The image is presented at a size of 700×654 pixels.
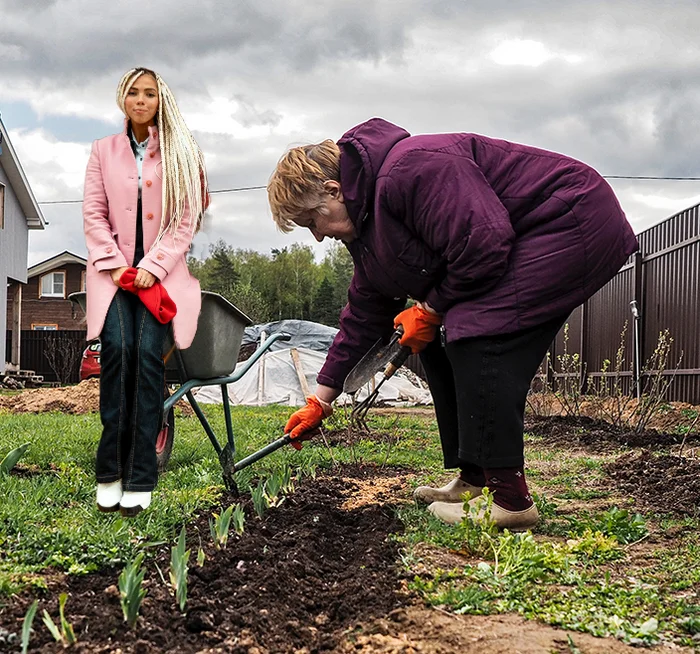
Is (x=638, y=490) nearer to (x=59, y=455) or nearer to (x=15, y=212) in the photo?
(x=59, y=455)

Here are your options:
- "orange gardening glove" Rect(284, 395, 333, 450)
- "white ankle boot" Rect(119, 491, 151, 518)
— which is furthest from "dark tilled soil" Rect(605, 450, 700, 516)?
"white ankle boot" Rect(119, 491, 151, 518)

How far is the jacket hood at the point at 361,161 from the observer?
2.64m

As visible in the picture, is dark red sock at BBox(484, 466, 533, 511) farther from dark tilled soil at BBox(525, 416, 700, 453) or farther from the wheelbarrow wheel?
dark tilled soil at BBox(525, 416, 700, 453)

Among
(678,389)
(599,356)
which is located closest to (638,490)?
(678,389)

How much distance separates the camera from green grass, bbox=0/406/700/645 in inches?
75.8

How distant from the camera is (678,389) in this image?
30.1ft

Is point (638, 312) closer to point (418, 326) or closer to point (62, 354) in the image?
point (418, 326)

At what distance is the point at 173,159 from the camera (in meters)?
3.13

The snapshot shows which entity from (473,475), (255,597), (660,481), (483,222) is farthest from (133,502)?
(660,481)

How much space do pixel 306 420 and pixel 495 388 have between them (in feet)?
2.83

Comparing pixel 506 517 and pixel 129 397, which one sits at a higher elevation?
pixel 129 397

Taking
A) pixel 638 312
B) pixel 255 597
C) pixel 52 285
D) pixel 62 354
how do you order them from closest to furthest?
pixel 255 597
pixel 638 312
pixel 62 354
pixel 52 285

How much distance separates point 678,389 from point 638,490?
602 centimetres

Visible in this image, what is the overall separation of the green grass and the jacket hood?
110cm
